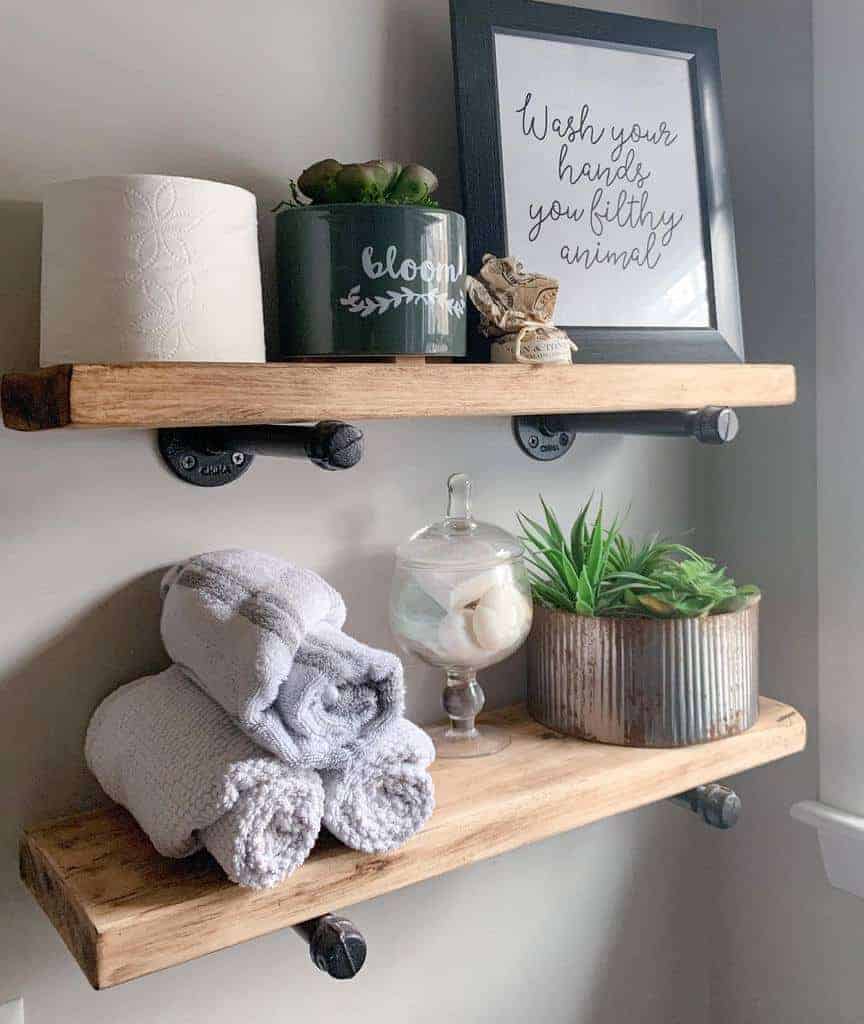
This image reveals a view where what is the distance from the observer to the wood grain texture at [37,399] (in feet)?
1.81

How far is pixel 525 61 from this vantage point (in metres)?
0.83

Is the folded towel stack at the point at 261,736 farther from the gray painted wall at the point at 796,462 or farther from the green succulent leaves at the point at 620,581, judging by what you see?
the gray painted wall at the point at 796,462

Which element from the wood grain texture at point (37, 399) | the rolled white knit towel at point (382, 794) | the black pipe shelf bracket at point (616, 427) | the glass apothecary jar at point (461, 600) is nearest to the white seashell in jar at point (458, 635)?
the glass apothecary jar at point (461, 600)

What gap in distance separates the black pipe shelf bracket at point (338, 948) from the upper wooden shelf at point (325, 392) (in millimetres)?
300

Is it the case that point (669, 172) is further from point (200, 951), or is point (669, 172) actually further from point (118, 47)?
point (200, 951)

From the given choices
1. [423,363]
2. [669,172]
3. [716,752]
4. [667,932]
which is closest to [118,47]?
[423,363]

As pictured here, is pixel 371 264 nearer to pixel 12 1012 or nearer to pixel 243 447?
pixel 243 447

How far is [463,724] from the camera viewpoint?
33.4 inches

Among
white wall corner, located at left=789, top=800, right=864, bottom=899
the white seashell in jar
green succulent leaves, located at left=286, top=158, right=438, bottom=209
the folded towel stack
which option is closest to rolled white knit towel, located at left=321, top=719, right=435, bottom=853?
the folded towel stack

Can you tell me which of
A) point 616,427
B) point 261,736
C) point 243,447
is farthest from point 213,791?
point 616,427

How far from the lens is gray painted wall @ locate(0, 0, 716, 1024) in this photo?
2.28 feet

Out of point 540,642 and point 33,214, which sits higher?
point 33,214

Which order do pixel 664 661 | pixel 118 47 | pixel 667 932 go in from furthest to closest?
pixel 667 932 → pixel 664 661 → pixel 118 47

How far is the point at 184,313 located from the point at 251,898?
0.34 metres
